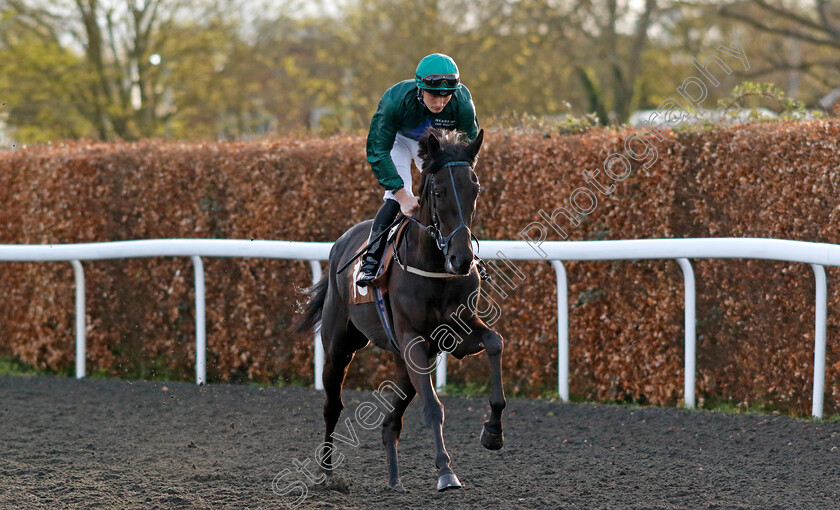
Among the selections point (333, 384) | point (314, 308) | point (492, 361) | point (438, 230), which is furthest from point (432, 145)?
point (314, 308)

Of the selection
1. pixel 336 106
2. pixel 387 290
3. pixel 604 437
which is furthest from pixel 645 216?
pixel 336 106

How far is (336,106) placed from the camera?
910 inches

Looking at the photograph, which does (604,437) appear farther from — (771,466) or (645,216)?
(645,216)

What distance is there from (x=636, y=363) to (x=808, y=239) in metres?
1.40

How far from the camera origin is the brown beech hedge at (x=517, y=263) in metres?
5.70

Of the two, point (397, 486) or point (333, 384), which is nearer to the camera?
point (397, 486)

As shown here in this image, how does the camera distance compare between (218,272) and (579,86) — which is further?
(579,86)

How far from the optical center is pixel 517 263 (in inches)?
265

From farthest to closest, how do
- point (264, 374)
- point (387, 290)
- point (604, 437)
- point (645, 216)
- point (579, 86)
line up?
1. point (579, 86)
2. point (264, 374)
3. point (645, 216)
4. point (604, 437)
5. point (387, 290)

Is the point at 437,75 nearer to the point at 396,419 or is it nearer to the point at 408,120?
the point at 408,120

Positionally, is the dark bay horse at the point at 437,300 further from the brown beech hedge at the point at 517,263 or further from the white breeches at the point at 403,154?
the brown beech hedge at the point at 517,263

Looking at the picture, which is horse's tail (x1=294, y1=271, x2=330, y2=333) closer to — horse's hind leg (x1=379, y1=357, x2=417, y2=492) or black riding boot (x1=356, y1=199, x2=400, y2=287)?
black riding boot (x1=356, y1=199, x2=400, y2=287)

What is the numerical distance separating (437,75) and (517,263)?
2839mm

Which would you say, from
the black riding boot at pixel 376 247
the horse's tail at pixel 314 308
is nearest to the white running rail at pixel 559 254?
the horse's tail at pixel 314 308
